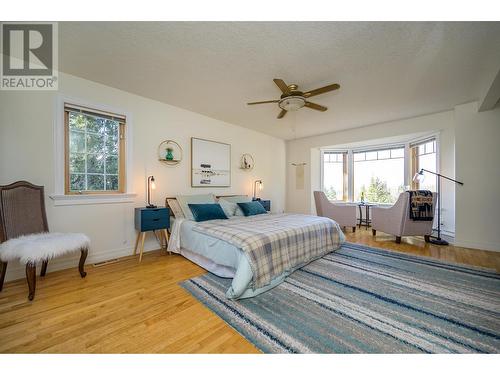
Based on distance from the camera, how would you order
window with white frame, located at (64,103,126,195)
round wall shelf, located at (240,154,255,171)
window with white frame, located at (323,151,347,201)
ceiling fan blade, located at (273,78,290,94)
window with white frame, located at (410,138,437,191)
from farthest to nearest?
window with white frame, located at (323,151,347,201) → round wall shelf, located at (240,154,255,171) → window with white frame, located at (410,138,437,191) → window with white frame, located at (64,103,126,195) → ceiling fan blade, located at (273,78,290,94)

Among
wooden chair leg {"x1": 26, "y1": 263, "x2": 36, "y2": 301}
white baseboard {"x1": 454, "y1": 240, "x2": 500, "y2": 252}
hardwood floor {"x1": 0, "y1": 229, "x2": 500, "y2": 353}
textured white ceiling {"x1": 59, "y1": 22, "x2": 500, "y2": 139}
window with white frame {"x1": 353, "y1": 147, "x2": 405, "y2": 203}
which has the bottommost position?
hardwood floor {"x1": 0, "y1": 229, "x2": 500, "y2": 353}

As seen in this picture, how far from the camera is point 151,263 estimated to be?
2.79 m

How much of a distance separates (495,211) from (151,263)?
17.5 ft

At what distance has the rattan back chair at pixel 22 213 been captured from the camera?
204 centimetres

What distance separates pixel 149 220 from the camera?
291 cm

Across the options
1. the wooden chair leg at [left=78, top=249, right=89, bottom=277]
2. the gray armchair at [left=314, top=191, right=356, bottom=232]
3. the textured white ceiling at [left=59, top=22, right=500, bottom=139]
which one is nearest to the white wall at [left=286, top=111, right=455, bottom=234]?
the textured white ceiling at [left=59, top=22, right=500, bottom=139]

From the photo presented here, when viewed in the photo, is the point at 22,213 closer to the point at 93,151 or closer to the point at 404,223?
the point at 93,151

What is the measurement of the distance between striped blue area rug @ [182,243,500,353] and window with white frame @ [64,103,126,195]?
78.1 inches

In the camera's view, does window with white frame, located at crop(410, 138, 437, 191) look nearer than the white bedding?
No

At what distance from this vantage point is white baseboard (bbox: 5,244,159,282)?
2.23 metres

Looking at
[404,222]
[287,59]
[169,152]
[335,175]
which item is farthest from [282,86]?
[335,175]

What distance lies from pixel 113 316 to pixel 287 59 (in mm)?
2930

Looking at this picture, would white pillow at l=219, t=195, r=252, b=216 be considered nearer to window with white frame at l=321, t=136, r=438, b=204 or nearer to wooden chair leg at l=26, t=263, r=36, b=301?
wooden chair leg at l=26, t=263, r=36, b=301
